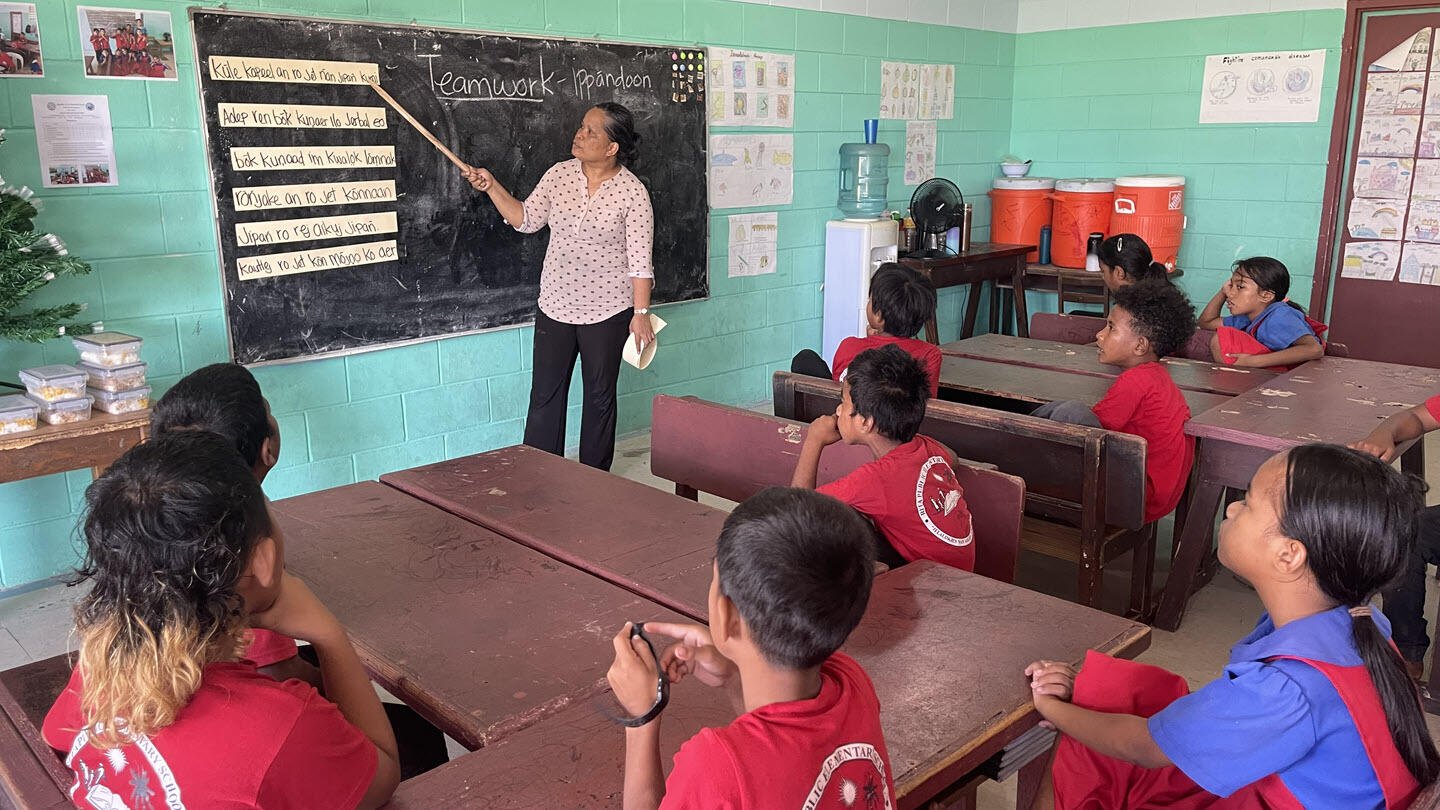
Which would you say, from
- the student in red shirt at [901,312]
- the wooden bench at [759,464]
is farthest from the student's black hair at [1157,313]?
the wooden bench at [759,464]

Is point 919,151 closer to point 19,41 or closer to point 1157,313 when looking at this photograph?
point 1157,313

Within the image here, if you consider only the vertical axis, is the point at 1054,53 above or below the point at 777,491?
above

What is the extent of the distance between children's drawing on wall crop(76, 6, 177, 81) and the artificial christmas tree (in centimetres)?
A: 42

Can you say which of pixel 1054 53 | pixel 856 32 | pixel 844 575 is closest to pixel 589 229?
pixel 856 32

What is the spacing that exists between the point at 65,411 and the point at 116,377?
16 centimetres

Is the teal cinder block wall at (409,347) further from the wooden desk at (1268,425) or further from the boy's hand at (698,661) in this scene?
the wooden desk at (1268,425)

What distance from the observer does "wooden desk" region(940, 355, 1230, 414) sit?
10.7ft

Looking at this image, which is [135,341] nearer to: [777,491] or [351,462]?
[351,462]

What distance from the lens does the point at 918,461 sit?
2.05 m

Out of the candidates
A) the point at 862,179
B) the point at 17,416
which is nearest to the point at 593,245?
the point at 17,416

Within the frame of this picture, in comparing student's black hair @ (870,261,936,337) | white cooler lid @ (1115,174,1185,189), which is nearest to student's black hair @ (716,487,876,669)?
student's black hair @ (870,261,936,337)

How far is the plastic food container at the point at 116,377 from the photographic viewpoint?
2902mm

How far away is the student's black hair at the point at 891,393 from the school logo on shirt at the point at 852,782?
45.0 inches

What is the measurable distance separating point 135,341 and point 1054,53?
5681 millimetres
